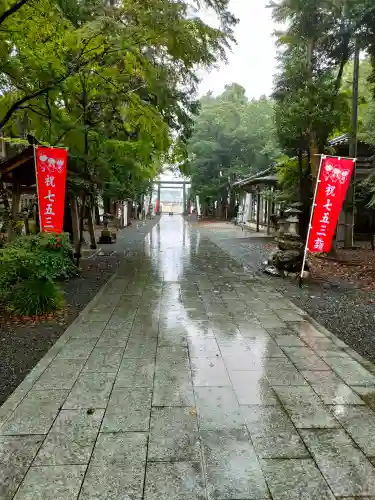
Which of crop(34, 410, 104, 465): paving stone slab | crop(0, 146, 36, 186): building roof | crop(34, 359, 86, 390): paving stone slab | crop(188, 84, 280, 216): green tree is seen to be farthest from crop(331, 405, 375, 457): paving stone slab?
crop(188, 84, 280, 216): green tree

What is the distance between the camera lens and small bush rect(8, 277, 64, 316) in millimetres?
6648

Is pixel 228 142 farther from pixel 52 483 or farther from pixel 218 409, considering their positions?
pixel 52 483

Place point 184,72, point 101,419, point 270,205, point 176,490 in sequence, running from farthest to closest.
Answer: point 270,205, point 184,72, point 101,419, point 176,490

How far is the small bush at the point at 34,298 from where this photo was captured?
665cm

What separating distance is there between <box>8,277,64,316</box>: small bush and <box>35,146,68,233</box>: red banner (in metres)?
2.17

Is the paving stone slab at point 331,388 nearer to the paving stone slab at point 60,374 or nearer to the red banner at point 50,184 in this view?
the paving stone slab at point 60,374

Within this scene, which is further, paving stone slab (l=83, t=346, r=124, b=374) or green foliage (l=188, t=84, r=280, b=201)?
green foliage (l=188, t=84, r=280, b=201)

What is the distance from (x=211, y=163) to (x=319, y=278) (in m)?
26.9

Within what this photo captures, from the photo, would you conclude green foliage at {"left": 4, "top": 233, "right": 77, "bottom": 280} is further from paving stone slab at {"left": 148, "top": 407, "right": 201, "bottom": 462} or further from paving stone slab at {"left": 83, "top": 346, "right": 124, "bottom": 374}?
paving stone slab at {"left": 148, "top": 407, "right": 201, "bottom": 462}

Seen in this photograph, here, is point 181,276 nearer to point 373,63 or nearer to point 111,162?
point 111,162

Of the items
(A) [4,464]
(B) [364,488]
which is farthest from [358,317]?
(A) [4,464]

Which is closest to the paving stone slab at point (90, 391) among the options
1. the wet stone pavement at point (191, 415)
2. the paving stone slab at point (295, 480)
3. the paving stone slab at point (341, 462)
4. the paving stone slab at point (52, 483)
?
the wet stone pavement at point (191, 415)

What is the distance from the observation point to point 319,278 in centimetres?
1045

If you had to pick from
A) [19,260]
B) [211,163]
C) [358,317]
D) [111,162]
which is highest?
[211,163]
